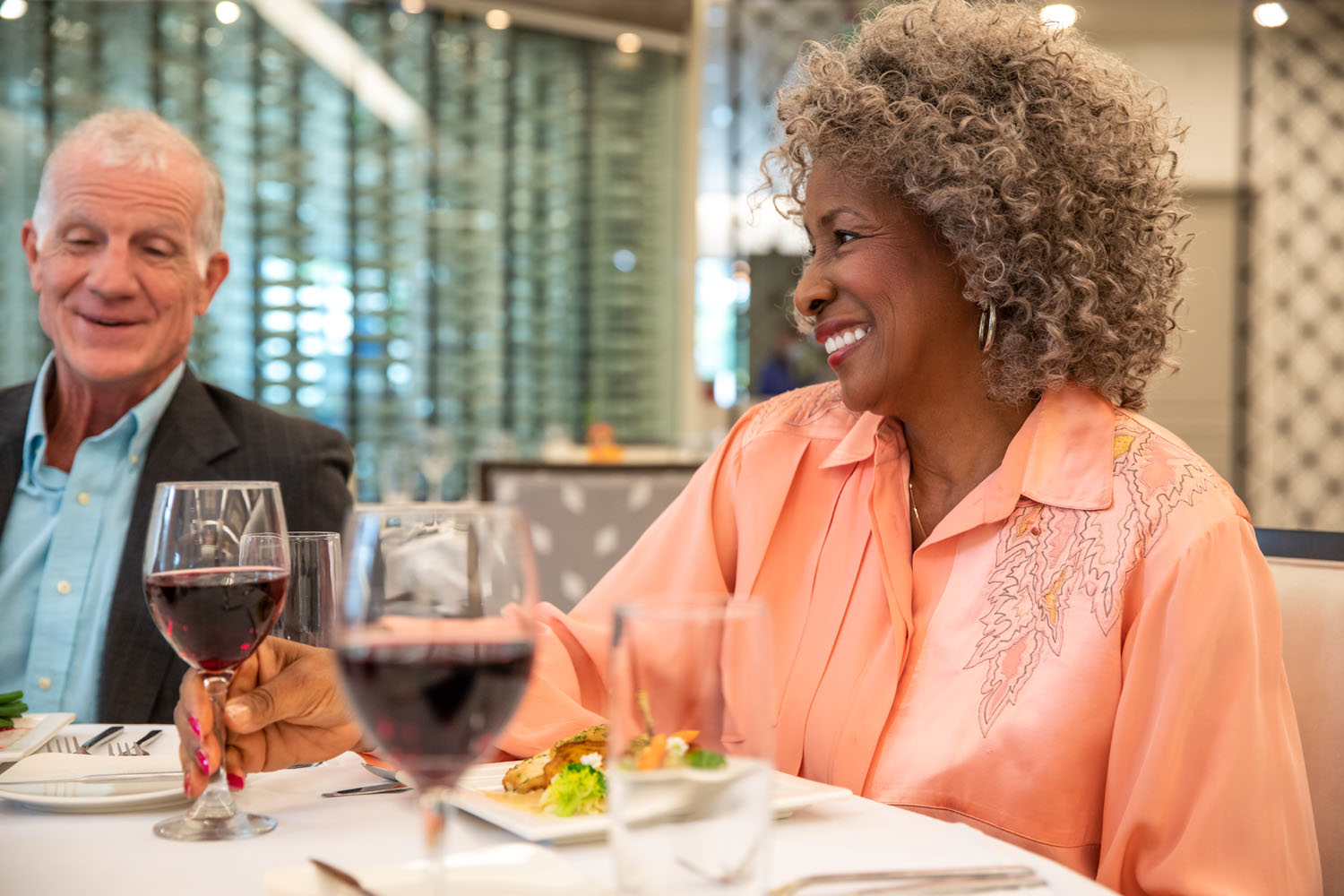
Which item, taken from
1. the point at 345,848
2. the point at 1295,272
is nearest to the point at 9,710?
the point at 345,848

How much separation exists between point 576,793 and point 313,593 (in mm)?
285

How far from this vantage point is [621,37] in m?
7.44

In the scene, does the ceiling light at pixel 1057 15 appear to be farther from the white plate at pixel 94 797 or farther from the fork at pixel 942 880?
the white plate at pixel 94 797

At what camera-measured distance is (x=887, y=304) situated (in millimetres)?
1521

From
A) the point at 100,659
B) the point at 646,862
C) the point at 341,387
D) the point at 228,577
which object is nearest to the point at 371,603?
the point at 646,862

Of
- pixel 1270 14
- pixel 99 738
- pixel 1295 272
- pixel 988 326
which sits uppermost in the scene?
pixel 1270 14

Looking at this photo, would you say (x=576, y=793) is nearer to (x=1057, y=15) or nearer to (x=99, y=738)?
(x=99, y=738)

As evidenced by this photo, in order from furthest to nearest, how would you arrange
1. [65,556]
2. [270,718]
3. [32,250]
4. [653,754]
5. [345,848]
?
[32,250] < [65,556] < [270,718] < [345,848] < [653,754]

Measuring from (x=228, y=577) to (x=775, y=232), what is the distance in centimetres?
633

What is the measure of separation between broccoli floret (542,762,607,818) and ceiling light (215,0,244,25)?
6.40 metres

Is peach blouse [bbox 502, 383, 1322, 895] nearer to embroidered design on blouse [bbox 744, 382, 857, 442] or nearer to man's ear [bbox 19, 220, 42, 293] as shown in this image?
embroidered design on blouse [bbox 744, 382, 857, 442]

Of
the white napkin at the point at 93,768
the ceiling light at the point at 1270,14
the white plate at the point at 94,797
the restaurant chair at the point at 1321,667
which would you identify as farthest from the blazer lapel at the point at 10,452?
the ceiling light at the point at 1270,14

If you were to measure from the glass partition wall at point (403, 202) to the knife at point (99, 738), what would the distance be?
5343mm

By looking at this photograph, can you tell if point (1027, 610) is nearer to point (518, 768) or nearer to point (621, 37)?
point (518, 768)
